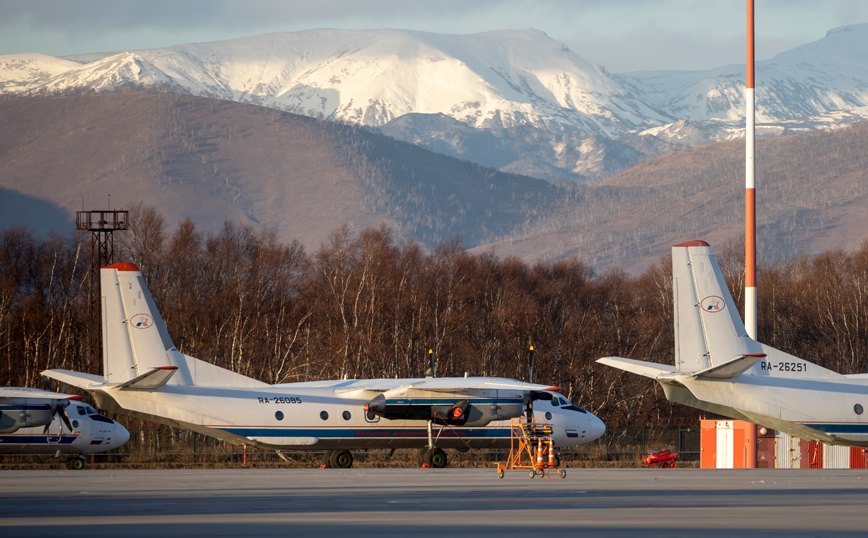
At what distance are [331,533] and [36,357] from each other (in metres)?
50.0

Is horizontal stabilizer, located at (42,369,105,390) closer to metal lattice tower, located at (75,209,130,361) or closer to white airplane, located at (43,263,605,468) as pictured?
white airplane, located at (43,263,605,468)

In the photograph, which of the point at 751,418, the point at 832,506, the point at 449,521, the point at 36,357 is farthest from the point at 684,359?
the point at 36,357

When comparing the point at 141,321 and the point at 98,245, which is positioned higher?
the point at 98,245

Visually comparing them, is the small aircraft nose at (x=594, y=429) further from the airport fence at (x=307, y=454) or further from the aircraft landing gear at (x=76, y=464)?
the aircraft landing gear at (x=76, y=464)

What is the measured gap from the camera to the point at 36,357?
202 feet

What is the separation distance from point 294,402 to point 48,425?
28.4ft

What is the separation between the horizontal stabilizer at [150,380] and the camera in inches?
1228

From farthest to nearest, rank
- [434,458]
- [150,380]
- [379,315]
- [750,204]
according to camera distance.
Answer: [379,315] < [750,204] < [434,458] < [150,380]

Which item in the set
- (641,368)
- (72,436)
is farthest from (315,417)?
(641,368)

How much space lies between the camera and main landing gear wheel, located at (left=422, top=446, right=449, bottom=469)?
36.5m

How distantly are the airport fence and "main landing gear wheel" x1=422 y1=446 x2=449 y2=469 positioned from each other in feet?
8.74

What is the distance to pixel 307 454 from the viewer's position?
47469 millimetres

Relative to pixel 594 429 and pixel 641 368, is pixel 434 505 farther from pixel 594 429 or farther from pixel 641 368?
pixel 594 429

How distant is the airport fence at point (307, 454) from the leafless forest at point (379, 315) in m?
9.46
